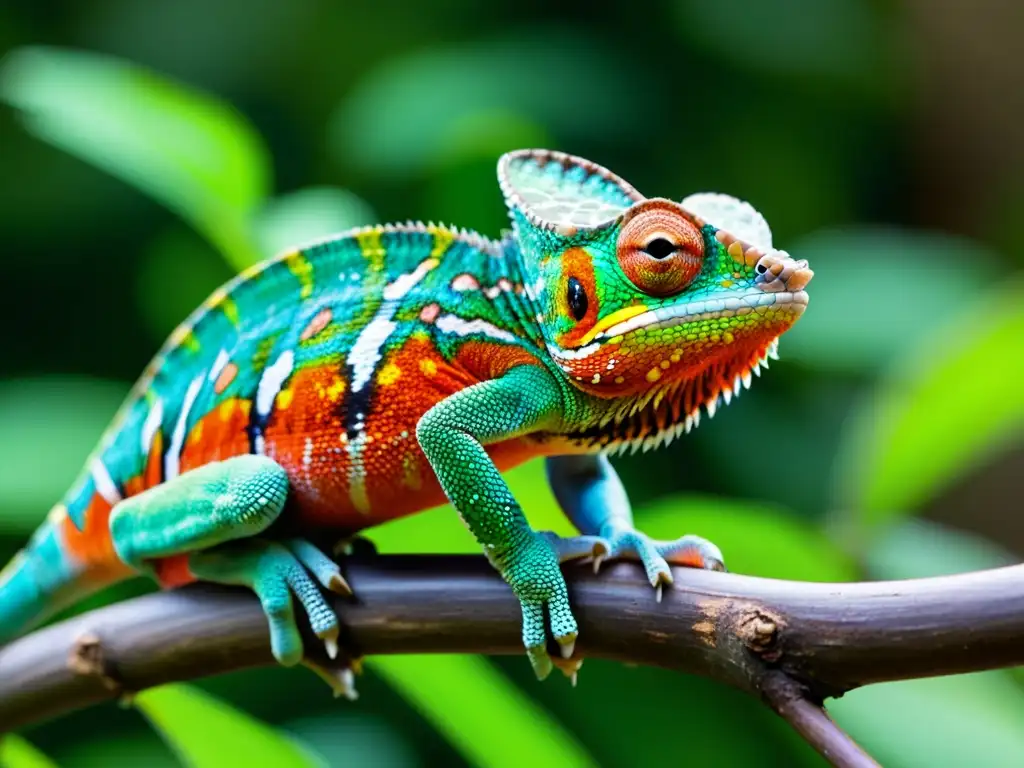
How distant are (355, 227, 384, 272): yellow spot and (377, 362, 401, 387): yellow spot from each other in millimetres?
150

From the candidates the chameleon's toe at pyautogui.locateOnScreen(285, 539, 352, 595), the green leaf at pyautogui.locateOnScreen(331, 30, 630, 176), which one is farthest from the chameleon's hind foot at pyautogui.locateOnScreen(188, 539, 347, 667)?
the green leaf at pyautogui.locateOnScreen(331, 30, 630, 176)

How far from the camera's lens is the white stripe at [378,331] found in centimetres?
137

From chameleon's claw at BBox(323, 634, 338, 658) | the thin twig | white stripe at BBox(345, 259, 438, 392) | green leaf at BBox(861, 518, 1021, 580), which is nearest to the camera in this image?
the thin twig

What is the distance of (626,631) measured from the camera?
45.3 inches

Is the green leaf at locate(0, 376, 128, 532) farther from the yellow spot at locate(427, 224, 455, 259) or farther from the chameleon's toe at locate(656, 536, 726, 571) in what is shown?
the chameleon's toe at locate(656, 536, 726, 571)

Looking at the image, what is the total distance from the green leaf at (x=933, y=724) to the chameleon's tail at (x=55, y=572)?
1018 mm

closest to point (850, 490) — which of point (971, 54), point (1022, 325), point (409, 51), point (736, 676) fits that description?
point (1022, 325)

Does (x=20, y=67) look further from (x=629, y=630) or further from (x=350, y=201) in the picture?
(x=629, y=630)

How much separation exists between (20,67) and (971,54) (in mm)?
3821

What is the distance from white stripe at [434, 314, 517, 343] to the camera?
1.35m

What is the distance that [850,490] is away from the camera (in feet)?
6.46

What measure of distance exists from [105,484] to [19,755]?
1.21 feet

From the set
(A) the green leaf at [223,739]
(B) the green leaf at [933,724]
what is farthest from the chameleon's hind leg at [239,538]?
(B) the green leaf at [933,724]

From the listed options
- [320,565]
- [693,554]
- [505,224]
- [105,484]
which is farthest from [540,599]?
[505,224]
